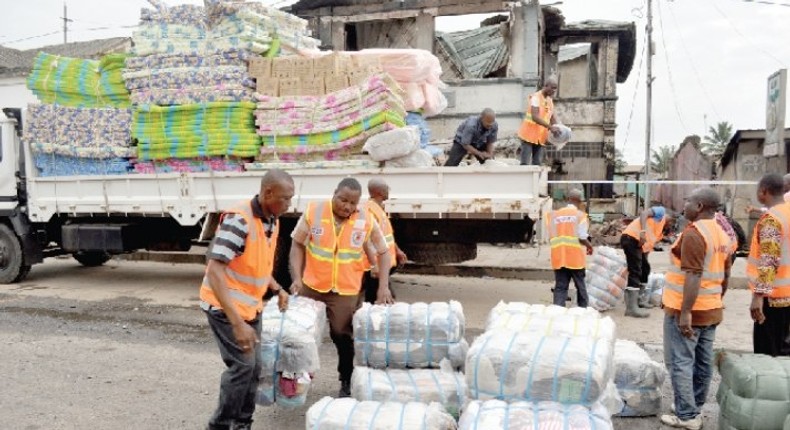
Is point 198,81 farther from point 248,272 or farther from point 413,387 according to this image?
A: point 413,387

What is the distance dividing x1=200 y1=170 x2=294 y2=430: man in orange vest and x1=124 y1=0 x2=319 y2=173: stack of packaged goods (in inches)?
175

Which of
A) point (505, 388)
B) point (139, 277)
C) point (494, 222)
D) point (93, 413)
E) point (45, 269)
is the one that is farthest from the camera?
point (45, 269)

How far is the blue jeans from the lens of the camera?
379 centimetres

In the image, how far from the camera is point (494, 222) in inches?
271

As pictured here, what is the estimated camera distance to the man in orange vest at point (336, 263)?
4.10 m

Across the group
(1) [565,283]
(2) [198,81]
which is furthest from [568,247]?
(2) [198,81]

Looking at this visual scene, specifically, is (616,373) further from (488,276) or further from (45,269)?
(45,269)

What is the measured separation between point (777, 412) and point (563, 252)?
3.09 meters

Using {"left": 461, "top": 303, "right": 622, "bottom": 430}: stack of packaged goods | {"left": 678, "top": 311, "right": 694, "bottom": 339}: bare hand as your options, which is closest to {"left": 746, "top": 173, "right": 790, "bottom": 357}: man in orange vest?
{"left": 678, "top": 311, "right": 694, "bottom": 339}: bare hand

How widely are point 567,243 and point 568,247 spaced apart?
43 mm

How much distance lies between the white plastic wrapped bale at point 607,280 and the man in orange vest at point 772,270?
9.54 ft

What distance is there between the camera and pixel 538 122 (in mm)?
7555

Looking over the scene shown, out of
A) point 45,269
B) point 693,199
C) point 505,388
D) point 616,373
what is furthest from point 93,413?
point 45,269

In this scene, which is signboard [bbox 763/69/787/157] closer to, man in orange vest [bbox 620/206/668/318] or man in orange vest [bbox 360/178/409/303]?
man in orange vest [bbox 620/206/668/318]
